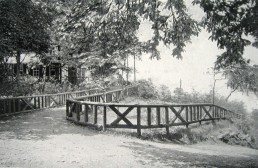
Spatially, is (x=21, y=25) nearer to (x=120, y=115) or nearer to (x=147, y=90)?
(x=120, y=115)

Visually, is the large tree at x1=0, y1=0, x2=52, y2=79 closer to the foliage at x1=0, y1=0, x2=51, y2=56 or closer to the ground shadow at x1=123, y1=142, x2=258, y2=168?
the foliage at x1=0, y1=0, x2=51, y2=56

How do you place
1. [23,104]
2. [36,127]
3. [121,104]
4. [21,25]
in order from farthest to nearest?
[23,104], [21,25], [36,127], [121,104]

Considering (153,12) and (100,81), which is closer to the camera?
(153,12)

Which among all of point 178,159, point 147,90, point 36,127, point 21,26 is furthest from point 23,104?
point 147,90

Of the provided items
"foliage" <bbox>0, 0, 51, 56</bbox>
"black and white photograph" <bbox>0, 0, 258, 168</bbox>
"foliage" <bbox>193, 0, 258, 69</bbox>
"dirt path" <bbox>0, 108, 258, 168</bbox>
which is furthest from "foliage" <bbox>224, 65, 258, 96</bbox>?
"foliage" <bbox>0, 0, 51, 56</bbox>

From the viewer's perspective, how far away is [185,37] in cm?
921

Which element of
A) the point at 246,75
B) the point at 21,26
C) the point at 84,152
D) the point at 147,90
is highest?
the point at 21,26

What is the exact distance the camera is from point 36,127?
1216 centimetres

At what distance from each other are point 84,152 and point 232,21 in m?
5.47

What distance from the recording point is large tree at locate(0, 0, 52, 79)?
13.7 m

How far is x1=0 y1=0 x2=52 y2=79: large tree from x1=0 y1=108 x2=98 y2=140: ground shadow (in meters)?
3.44

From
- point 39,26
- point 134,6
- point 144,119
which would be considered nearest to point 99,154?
point 134,6

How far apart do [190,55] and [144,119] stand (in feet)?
221

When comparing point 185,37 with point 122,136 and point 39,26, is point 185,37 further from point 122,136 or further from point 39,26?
point 39,26
